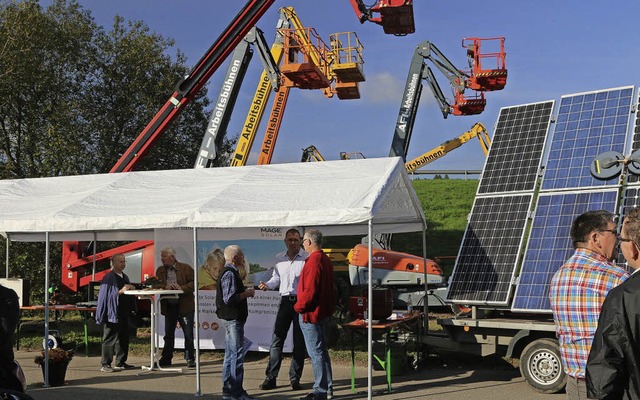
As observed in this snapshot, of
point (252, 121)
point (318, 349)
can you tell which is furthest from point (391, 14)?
point (318, 349)

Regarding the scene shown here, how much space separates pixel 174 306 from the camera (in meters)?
12.8

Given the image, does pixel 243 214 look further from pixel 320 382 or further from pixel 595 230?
pixel 595 230

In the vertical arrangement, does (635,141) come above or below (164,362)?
above

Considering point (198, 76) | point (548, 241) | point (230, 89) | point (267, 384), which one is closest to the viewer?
point (267, 384)

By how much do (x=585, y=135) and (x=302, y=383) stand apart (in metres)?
5.64

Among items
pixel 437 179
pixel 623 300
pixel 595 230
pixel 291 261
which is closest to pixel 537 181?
pixel 291 261

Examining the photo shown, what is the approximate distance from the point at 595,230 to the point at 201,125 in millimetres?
26674

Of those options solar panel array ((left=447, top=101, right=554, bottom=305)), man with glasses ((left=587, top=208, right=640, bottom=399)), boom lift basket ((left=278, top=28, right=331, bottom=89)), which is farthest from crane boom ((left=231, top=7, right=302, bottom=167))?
man with glasses ((left=587, top=208, right=640, bottom=399))

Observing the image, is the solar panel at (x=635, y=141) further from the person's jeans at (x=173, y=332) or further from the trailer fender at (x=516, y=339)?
the person's jeans at (x=173, y=332)

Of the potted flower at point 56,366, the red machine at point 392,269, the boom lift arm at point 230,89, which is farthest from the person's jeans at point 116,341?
the boom lift arm at point 230,89

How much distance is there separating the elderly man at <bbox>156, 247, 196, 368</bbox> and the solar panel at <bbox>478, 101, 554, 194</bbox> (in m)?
5.32

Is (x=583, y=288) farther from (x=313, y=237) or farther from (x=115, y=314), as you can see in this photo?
(x=115, y=314)

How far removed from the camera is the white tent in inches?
362

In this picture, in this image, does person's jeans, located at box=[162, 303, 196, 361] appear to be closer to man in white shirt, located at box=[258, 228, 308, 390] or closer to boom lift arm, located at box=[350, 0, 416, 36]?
man in white shirt, located at box=[258, 228, 308, 390]
